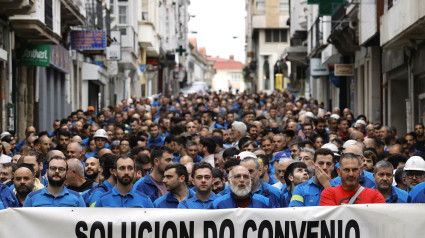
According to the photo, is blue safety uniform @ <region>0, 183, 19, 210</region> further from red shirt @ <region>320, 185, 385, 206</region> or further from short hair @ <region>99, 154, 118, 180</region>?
red shirt @ <region>320, 185, 385, 206</region>

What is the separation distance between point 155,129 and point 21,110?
1012 centimetres

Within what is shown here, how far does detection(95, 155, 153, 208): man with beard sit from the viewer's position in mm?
9680

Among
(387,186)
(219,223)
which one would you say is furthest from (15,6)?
(219,223)

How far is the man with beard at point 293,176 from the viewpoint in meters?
10.9

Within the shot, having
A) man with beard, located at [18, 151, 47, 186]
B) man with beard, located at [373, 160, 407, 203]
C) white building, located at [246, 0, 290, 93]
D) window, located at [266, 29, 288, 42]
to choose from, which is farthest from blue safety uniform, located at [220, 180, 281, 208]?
window, located at [266, 29, 288, 42]

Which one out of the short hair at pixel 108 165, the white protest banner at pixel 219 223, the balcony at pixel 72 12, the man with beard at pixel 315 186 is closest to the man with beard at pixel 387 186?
the man with beard at pixel 315 186

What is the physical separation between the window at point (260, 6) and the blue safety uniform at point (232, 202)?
8121cm

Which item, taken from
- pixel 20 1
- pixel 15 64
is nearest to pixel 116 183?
pixel 20 1

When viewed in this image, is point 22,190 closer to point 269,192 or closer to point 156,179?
point 156,179

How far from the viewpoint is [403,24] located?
2172 centimetres

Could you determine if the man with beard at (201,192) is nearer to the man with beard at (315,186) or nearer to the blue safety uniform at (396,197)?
the man with beard at (315,186)

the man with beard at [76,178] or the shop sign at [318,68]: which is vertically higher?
the shop sign at [318,68]

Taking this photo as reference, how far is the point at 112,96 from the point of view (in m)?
50.0

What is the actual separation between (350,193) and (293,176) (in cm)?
229
